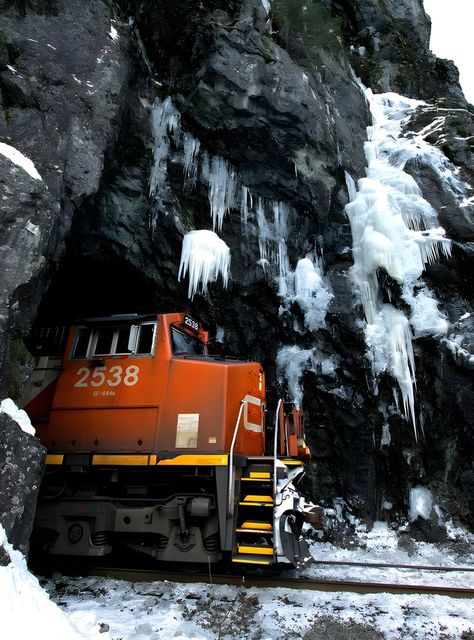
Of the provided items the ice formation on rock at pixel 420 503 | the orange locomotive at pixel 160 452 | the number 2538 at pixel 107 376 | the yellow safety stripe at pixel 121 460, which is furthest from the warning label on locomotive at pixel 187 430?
the ice formation on rock at pixel 420 503

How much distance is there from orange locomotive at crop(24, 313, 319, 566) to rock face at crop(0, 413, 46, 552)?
189 cm

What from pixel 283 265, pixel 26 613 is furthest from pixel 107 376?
pixel 283 265

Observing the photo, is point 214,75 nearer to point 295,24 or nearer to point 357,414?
point 295,24

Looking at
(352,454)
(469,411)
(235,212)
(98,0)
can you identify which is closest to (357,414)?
(352,454)

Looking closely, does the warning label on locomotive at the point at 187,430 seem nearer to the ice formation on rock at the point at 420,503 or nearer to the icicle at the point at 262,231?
the icicle at the point at 262,231

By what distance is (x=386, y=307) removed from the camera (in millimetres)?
11203

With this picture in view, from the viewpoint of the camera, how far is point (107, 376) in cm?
701

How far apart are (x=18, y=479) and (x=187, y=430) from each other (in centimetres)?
246

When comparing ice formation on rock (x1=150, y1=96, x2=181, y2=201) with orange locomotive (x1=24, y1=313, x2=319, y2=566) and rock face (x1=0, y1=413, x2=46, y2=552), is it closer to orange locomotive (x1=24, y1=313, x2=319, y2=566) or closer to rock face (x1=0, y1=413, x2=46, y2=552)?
orange locomotive (x1=24, y1=313, x2=319, y2=566)

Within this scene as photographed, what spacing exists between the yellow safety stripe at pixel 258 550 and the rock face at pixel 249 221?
526 cm

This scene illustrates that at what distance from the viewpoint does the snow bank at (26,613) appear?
3059 mm

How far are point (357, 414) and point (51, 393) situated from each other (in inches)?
260

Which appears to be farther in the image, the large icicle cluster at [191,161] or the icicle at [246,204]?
the icicle at [246,204]

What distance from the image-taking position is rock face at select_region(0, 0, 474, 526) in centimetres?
948
